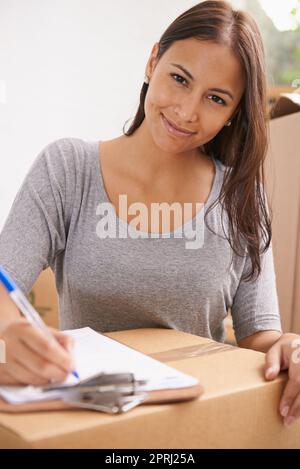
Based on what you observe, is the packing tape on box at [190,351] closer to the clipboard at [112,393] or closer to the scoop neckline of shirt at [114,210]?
the clipboard at [112,393]

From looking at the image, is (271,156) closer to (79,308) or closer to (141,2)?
(79,308)

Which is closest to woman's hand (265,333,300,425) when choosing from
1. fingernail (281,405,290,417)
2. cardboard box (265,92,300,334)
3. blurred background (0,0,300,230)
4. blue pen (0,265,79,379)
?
fingernail (281,405,290,417)

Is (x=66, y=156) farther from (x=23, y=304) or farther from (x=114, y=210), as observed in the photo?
(x=23, y=304)

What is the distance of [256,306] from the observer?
3.39ft

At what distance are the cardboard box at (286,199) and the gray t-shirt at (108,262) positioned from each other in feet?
1.08

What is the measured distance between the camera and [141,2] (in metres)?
2.15

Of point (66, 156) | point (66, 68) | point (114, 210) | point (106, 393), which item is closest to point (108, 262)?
point (114, 210)

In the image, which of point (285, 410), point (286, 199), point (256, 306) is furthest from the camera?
point (286, 199)

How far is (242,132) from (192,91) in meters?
0.18

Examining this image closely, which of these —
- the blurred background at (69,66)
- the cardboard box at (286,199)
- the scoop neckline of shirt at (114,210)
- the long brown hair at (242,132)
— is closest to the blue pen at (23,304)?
the scoop neckline of shirt at (114,210)

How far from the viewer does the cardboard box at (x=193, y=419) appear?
20.1 inches

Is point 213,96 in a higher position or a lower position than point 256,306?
higher

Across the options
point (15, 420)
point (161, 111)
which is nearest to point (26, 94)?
point (161, 111)
